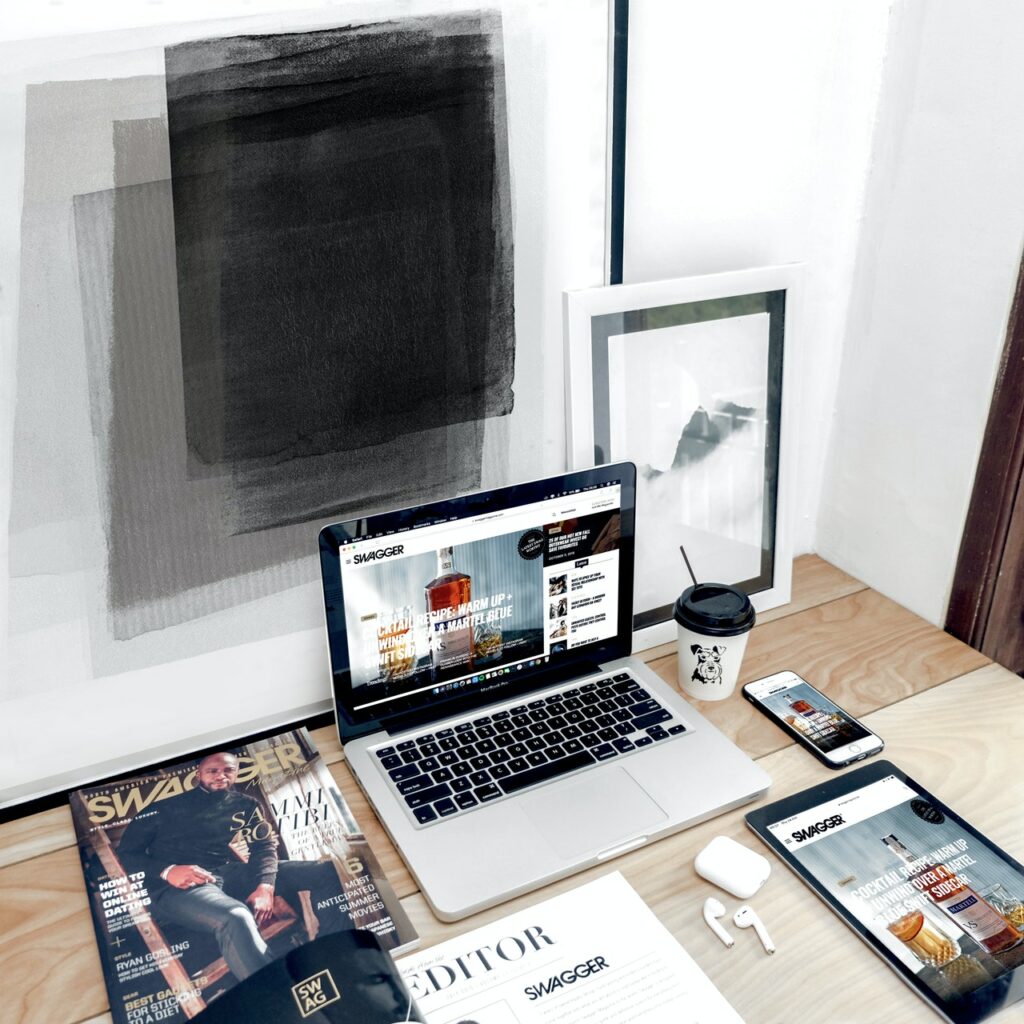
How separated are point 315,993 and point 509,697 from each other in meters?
0.44

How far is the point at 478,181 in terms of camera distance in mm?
922

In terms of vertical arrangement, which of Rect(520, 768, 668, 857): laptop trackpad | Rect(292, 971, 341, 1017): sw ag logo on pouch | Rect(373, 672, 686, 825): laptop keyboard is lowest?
Rect(520, 768, 668, 857): laptop trackpad

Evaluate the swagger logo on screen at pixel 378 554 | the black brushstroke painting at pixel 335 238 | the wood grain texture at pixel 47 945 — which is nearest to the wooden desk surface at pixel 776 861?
the wood grain texture at pixel 47 945

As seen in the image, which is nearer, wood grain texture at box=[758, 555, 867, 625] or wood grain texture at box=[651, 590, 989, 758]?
wood grain texture at box=[651, 590, 989, 758]

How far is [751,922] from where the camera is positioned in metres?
0.81

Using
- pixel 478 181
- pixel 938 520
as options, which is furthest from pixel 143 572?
pixel 938 520

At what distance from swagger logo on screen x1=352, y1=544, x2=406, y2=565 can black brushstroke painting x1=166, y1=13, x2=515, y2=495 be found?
68 millimetres

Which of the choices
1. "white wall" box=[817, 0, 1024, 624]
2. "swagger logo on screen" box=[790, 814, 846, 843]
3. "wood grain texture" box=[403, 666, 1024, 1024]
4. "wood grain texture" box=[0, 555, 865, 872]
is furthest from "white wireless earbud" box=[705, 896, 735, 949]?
"white wall" box=[817, 0, 1024, 624]

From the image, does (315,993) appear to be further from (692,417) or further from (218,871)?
(692,417)

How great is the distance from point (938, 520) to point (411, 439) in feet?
2.10

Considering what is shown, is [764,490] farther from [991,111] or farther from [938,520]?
[991,111]

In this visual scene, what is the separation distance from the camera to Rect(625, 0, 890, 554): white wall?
39.2 inches

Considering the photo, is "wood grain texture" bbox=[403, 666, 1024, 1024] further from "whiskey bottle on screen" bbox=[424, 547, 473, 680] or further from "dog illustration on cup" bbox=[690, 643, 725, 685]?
"whiskey bottle on screen" bbox=[424, 547, 473, 680]

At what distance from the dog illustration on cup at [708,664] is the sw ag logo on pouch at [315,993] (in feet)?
1.74
